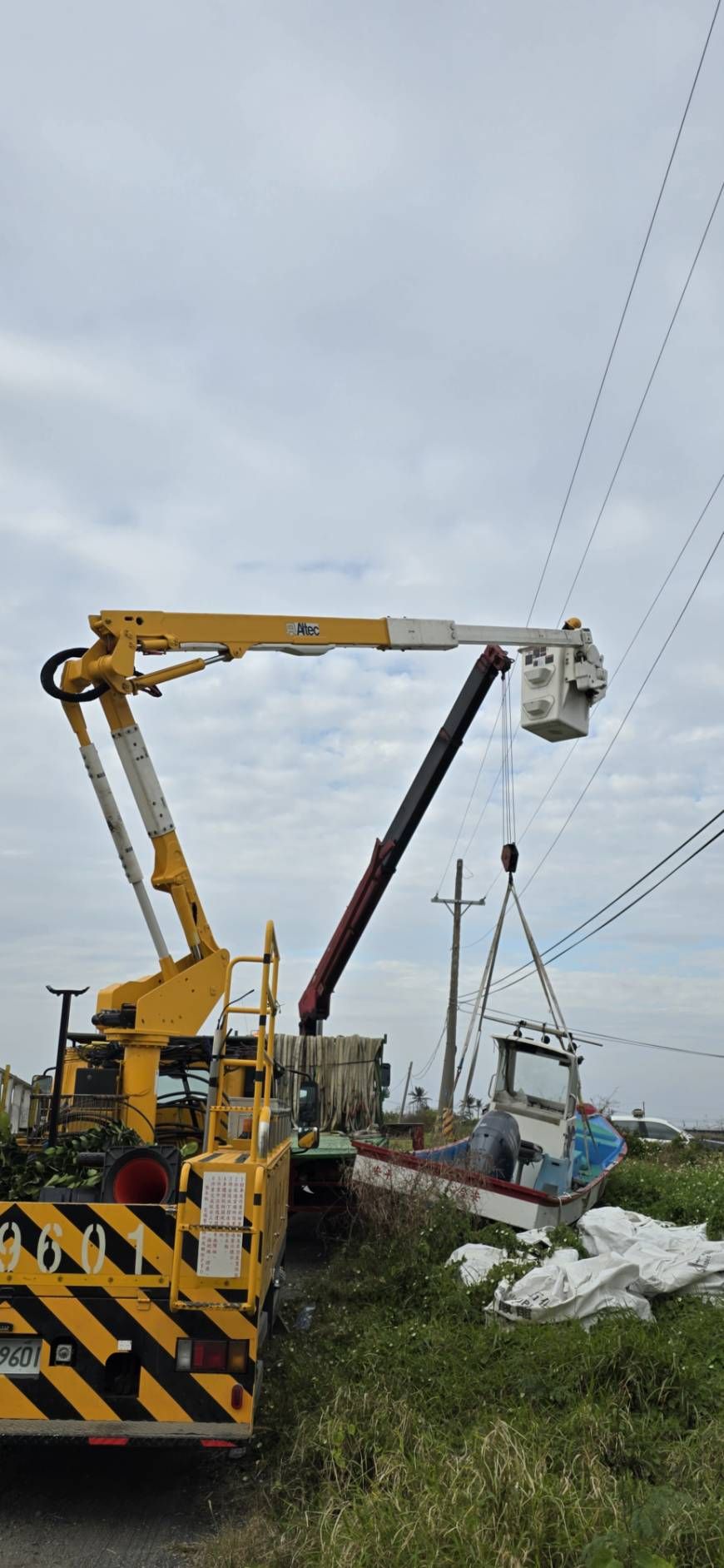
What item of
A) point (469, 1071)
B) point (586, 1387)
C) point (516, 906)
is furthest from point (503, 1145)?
point (586, 1387)

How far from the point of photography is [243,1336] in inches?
215

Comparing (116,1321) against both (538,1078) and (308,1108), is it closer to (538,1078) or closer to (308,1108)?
(538,1078)

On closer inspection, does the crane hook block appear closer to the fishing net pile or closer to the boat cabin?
the boat cabin

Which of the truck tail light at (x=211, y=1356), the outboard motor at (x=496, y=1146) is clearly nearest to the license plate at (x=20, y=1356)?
the truck tail light at (x=211, y=1356)

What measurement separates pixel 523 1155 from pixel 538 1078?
4.73 ft

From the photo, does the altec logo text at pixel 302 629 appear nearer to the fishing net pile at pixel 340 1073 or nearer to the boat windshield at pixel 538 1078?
the boat windshield at pixel 538 1078

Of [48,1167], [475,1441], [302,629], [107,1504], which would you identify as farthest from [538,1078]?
[107,1504]

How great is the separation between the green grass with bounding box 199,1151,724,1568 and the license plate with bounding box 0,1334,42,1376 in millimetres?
1162

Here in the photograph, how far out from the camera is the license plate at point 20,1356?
543 centimetres

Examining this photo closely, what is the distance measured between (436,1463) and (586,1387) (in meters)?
1.29

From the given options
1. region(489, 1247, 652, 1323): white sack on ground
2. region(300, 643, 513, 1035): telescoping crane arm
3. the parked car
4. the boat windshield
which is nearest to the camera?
region(489, 1247, 652, 1323): white sack on ground

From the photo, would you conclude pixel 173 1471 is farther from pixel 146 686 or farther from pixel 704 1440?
pixel 146 686

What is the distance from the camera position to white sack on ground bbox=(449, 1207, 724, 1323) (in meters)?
7.27

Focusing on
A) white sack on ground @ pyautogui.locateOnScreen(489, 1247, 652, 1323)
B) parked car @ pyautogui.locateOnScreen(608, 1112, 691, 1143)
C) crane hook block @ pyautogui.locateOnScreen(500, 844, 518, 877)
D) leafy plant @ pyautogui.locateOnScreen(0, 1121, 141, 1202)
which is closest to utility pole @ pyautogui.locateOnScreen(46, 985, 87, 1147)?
leafy plant @ pyautogui.locateOnScreen(0, 1121, 141, 1202)
